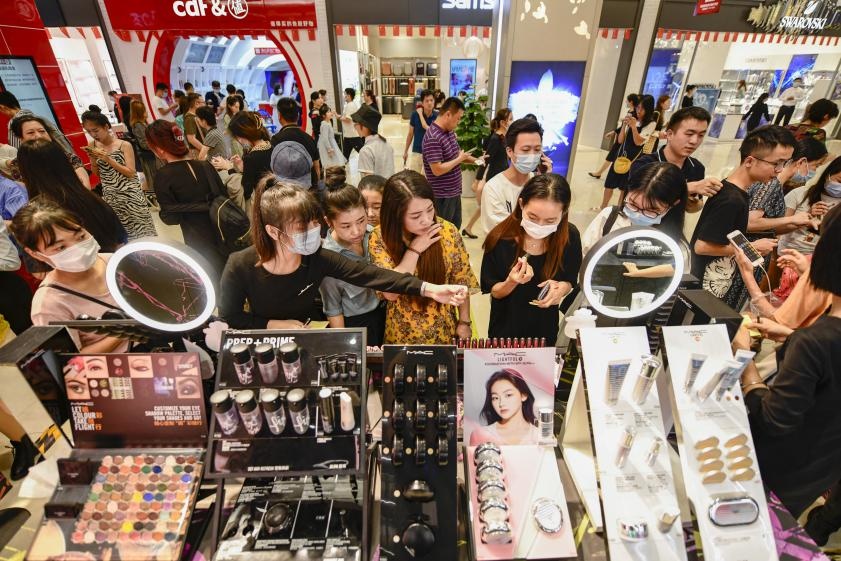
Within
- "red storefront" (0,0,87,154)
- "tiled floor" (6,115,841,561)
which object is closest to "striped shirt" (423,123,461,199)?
"tiled floor" (6,115,841,561)

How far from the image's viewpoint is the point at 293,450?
1105 mm

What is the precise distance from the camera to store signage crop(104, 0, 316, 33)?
24.4ft

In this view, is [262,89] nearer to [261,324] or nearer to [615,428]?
[261,324]

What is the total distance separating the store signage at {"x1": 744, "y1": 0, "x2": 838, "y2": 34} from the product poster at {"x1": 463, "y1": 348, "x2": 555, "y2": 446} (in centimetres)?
1328

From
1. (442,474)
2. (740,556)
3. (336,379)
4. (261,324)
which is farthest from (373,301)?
(740,556)

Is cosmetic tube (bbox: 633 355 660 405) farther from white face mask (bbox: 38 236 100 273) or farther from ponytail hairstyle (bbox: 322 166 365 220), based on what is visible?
white face mask (bbox: 38 236 100 273)

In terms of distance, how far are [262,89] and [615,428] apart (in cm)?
1721

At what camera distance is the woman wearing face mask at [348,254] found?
6.34 ft

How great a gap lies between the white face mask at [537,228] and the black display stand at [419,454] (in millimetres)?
755

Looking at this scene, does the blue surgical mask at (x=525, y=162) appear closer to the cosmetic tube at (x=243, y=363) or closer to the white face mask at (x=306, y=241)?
the white face mask at (x=306, y=241)

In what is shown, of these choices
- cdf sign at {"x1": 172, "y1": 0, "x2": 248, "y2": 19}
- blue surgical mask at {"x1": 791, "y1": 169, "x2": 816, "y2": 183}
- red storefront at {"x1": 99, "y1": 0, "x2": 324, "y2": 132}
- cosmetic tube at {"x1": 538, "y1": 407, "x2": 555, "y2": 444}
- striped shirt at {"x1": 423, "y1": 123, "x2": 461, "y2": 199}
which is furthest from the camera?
red storefront at {"x1": 99, "y1": 0, "x2": 324, "y2": 132}

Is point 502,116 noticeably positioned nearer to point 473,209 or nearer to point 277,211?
point 473,209

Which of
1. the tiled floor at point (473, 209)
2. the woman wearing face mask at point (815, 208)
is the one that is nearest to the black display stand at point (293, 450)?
the tiled floor at point (473, 209)

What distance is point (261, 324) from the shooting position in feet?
5.95
